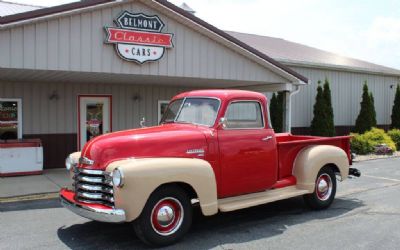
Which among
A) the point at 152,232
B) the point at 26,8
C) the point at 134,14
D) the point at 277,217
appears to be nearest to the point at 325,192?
the point at 277,217

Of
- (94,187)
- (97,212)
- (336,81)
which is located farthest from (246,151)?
(336,81)

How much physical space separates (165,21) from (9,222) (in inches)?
227

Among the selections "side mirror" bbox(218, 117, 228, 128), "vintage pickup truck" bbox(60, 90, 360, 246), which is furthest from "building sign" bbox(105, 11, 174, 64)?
"side mirror" bbox(218, 117, 228, 128)

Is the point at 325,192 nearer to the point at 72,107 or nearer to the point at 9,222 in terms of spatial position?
the point at 9,222

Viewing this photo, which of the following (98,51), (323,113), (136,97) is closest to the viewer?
(98,51)

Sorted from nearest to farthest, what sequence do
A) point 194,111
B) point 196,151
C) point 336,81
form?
point 196,151, point 194,111, point 336,81

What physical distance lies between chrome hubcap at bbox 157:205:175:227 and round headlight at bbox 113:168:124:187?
691 mm

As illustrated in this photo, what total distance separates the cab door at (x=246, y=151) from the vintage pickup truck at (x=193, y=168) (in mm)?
15

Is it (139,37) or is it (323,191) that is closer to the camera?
(323,191)

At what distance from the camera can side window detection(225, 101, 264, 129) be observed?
634 centimetres

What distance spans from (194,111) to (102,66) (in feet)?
11.7

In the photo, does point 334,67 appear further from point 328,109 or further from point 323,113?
point 323,113

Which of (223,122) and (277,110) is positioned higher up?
(277,110)

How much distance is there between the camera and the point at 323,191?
744cm
